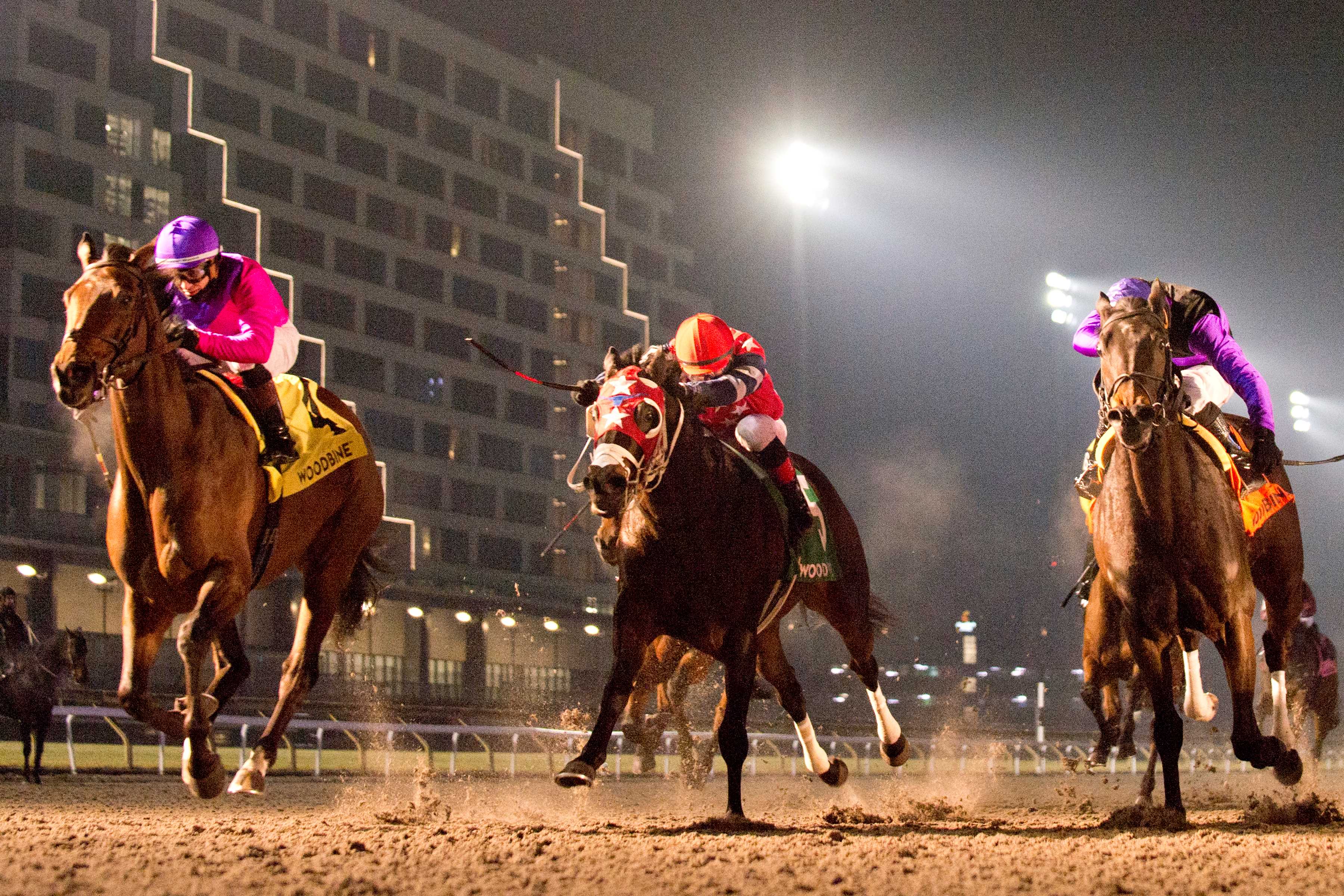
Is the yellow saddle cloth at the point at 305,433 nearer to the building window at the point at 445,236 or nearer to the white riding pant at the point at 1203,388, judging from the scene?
the white riding pant at the point at 1203,388

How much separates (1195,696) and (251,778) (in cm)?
472

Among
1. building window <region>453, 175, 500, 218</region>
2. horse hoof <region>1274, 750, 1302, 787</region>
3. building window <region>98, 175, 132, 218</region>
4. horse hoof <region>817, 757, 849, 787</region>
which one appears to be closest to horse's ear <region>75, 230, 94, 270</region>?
horse hoof <region>817, 757, 849, 787</region>

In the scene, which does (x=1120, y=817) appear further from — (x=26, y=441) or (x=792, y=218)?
(x=26, y=441)

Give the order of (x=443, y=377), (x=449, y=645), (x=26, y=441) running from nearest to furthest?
(x=26, y=441), (x=449, y=645), (x=443, y=377)

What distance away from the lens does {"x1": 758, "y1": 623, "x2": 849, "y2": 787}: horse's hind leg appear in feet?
29.8

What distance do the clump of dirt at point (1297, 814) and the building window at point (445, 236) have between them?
53.2 metres

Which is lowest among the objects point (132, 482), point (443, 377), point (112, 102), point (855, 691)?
point (855, 691)

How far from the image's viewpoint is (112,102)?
45094 mm

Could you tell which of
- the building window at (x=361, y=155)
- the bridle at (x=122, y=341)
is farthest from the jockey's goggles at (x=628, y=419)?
the building window at (x=361, y=155)

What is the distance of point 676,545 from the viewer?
24.2ft

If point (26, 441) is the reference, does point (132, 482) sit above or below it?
below

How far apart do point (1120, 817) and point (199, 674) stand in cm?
437

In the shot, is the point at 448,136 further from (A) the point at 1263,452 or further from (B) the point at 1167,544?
(B) the point at 1167,544

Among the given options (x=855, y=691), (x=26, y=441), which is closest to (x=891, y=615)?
(x=855, y=691)
